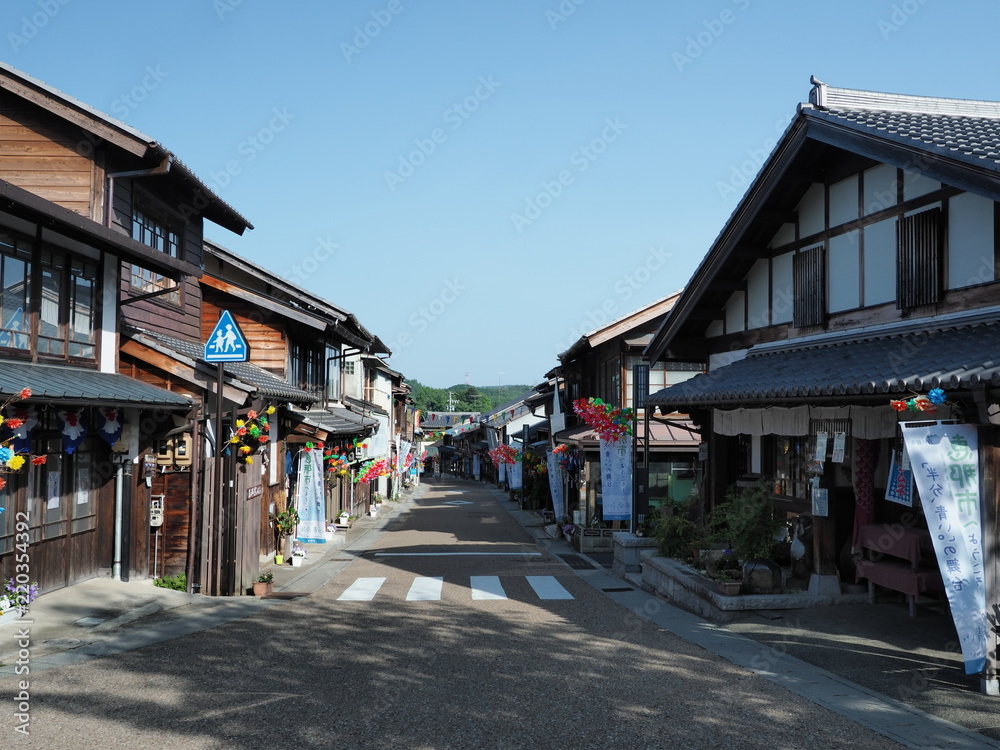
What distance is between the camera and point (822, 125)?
11.9m

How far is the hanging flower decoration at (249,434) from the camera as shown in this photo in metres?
14.4

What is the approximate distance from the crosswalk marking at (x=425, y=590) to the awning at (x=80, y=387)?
208 inches

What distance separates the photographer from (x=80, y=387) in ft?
36.2

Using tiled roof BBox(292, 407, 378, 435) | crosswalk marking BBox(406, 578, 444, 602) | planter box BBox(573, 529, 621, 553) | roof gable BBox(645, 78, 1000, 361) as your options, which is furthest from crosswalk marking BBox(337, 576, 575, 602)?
planter box BBox(573, 529, 621, 553)

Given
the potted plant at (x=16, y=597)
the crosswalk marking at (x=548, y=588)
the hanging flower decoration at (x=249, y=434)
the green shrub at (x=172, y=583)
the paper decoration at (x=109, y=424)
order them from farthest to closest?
1. the crosswalk marking at (x=548, y=588)
2. the hanging flower decoration at (x=249, y=434)
3. the green shrub at (x=172, y=583)
4. the paper decoration at (x=109, y=424)
5. the potted plant at (x=16, y=597)

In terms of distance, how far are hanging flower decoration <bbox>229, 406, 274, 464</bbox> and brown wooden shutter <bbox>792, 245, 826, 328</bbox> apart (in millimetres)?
9669

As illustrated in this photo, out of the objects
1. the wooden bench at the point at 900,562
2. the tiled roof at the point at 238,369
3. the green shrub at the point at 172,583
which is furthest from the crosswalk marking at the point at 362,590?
the wooden bench at the point at 900,562

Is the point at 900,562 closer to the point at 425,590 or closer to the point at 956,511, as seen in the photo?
the point at 956,511

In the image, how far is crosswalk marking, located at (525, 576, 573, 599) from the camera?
588 inches

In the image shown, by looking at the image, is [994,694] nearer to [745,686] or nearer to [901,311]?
[745,686]

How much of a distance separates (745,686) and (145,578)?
10605 mm

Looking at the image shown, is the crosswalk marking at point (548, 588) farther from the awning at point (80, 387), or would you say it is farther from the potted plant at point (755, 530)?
the awning at point (80, 387)

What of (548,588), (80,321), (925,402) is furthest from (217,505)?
(925,402)

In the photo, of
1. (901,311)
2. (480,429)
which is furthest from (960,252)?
(480,429)
